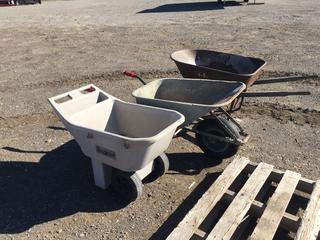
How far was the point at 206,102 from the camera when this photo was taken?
14.5ft

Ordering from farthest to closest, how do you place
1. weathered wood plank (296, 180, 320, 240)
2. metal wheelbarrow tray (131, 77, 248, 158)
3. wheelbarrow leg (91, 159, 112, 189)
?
1. metal wheelbarrow tray (131, 77, 248, 158)
2. wheelbarrow leg (91, 159, 112, 189)
3. weathered wood plank (296, 180, 320, 240)

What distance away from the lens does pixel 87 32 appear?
11391mm

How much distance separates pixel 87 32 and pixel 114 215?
8.93 m

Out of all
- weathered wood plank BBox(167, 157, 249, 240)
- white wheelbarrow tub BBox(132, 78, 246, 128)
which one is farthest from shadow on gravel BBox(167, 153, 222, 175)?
white wheelbarrow tub BBox(132, 78, 246, 128)

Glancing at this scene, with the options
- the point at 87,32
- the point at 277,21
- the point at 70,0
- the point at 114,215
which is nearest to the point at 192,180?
the point at 114,215

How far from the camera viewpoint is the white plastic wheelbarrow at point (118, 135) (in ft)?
10.5

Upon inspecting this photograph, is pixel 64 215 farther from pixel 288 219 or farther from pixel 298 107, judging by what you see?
pixel 298 107

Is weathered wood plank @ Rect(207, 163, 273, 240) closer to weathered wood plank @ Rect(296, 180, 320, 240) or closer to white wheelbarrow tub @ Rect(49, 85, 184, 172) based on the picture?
weathered wood plank @ Rect(296, 180, 320, 240)

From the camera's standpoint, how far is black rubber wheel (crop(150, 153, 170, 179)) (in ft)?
12.7

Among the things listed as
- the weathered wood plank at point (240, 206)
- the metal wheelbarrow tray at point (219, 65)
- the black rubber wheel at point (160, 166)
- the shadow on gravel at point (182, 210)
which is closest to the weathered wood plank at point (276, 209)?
the weathered wood plank at point (240, 206)

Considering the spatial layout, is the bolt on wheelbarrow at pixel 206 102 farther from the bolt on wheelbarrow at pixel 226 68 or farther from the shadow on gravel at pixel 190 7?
the shadow on gravel at pixel 190 7

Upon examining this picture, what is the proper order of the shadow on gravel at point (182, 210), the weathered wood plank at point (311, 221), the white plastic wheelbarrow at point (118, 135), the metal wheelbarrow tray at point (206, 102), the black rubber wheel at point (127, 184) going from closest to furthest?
the weathered wood plank at point (311, 221), the white plastic wheelbarrow at point (118, 135), the shadow on gravel at point (182, 210), the black rubber wheel at point (127, 184), the metal wheelbarrow tray at point (206, 102)

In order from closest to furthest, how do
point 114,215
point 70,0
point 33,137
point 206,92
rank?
point 114,215 → point 206,92 → point 33,137 → point 70,0

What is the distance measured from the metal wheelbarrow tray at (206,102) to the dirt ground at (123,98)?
243 mm
